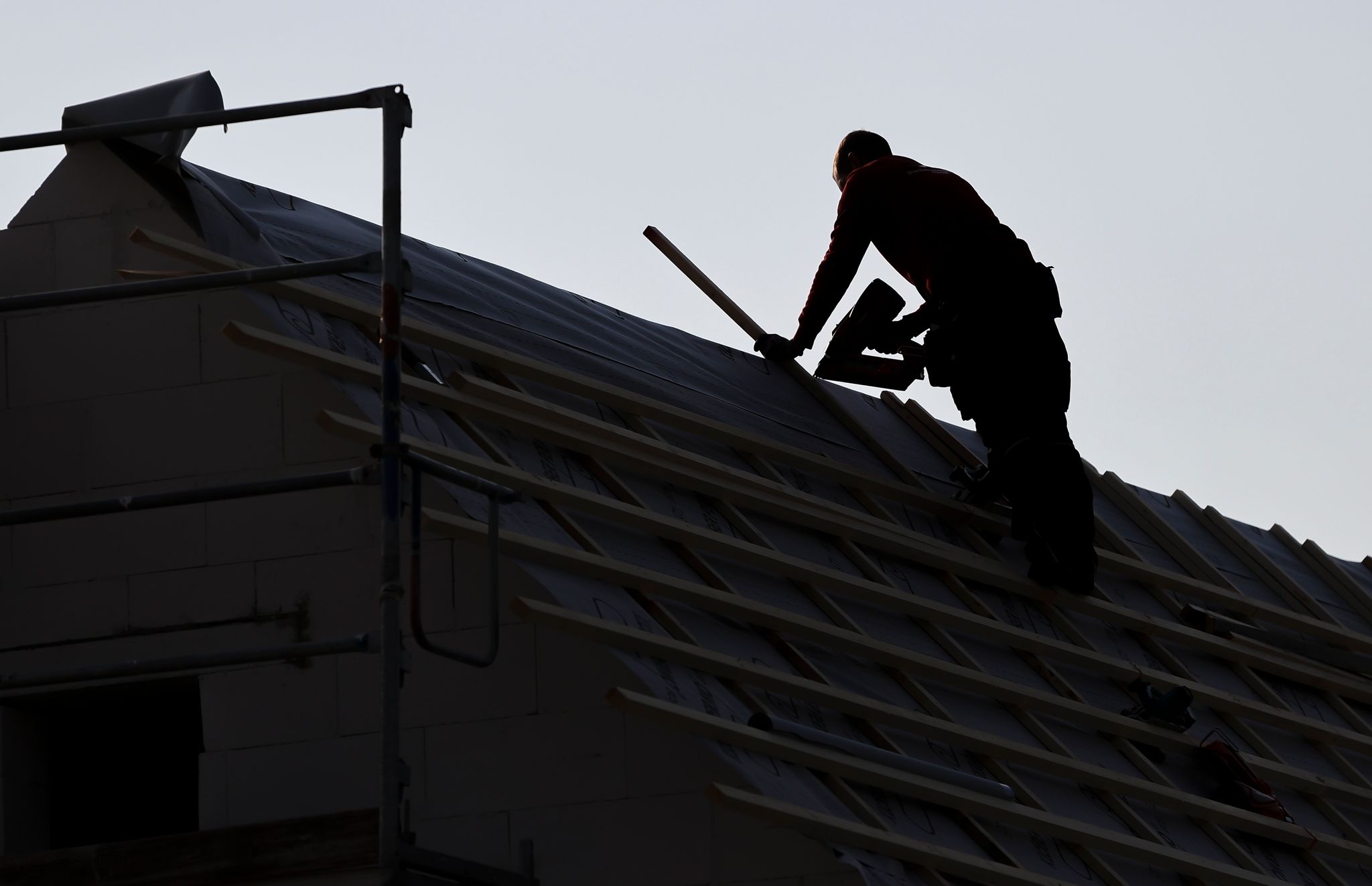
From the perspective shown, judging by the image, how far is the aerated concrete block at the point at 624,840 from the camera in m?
5.31

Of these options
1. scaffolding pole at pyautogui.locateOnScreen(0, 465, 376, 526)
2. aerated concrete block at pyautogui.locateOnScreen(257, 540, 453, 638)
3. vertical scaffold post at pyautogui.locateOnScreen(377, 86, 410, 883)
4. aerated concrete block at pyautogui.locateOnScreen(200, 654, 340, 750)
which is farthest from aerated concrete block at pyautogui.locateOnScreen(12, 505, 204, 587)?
vertical scaffold post at pyautogui.locateOnScreen(377, 86, 410, 883)

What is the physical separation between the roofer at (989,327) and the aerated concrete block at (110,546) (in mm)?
3148

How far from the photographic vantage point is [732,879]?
5.27 m

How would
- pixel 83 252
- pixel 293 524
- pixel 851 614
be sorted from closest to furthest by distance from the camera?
pixel 293 524 < pixel 83 252 < pixel 851 614

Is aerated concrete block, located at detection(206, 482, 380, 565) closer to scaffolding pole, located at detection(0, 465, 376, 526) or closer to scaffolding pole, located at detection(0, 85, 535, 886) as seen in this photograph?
scaffolding pole, located at detection(0, 85, 535, 886)

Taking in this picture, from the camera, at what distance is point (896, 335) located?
8.33 m

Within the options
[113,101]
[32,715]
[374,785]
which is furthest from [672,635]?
[113,101]

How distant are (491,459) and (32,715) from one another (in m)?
1.46

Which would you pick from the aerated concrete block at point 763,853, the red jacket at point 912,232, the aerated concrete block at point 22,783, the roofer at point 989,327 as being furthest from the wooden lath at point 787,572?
the red jacket at point 912,232

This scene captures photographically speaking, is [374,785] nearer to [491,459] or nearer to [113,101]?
[491,459]

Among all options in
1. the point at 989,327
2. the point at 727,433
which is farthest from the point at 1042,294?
the point at 727,433

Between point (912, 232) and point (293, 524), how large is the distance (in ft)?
10.6

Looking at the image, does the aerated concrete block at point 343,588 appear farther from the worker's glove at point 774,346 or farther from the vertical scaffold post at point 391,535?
the worker's glove at point 774,346

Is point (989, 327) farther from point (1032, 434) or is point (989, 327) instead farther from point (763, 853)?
point (763, 853)
